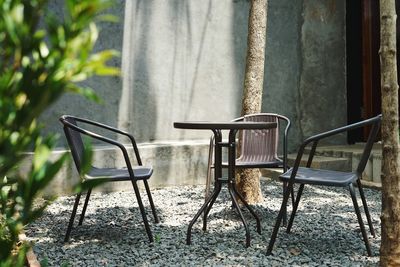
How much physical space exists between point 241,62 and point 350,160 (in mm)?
1816

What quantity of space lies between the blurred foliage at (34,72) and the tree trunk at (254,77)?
376 centimetres

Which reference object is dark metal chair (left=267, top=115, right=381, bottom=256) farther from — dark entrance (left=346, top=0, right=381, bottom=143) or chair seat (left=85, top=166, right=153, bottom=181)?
dark entrance (left=346, top=0, right=381, bottom=143)

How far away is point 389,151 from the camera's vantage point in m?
2.65

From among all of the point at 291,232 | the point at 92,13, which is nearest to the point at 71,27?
the point at 92,13

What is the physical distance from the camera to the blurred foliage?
0.71m

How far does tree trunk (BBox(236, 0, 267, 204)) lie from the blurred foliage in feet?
12.3

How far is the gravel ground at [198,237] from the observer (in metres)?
3.00

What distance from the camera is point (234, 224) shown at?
12.5ft

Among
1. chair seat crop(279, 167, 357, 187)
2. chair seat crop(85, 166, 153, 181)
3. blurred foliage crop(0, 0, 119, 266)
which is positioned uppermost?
blurred foliage crop(0, 0, 119, 266)

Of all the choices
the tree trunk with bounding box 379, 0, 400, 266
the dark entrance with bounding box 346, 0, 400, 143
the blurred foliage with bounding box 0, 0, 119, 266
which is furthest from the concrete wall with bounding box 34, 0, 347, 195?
the blurred foliage with bounding box 0, 0, 119, 266

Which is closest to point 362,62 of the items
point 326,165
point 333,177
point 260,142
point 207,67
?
point 326,165

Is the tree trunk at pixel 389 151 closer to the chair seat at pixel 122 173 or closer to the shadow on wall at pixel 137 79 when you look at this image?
the chair seat at pixel 122 173

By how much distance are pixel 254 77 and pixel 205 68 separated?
171 cm

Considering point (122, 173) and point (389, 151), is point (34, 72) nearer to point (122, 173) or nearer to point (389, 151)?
point (389, 151)
